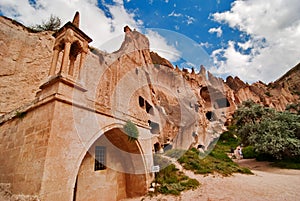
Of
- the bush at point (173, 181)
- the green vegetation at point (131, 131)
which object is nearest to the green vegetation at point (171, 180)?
the bush at point (173, 181)

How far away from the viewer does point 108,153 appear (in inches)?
Result: 310

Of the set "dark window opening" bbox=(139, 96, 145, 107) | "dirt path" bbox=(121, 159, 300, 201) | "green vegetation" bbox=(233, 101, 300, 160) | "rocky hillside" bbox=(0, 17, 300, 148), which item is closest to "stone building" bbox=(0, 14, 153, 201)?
"rocky hillside" bbox=(0, 17, 300, 148)

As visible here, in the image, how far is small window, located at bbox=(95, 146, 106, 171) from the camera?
7.34m

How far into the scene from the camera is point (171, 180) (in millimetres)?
8695

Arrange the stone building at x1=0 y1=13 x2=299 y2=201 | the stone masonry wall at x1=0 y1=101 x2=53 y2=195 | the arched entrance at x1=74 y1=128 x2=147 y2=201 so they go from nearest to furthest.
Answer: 1. the stone masonry wall at x1=0 y1=101 x2=53 y2=195
2. the stone building at x1=0 y1=13 x2=299 y2=201
3. the arched entrance at x1=74 y1=128 x2=147 y2=201

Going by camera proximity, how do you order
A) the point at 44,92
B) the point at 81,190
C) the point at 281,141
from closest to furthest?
the point at 44,92 → the point at 81,190 → the point at 281,141

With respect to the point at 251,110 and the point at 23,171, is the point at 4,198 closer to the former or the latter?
the point at 23,171

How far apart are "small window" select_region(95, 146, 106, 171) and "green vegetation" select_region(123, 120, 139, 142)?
1.36 metres

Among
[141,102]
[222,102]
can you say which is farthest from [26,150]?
[222,102]

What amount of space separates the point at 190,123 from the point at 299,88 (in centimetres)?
4961

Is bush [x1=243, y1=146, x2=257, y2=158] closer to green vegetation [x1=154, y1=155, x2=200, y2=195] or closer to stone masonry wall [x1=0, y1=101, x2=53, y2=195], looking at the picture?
green vegetation [x1=154, y1=155, x2=200, y2=195]

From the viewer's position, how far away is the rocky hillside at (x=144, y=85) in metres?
11.0

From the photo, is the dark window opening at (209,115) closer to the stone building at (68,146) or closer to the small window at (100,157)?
A: the stone building at (68,146)

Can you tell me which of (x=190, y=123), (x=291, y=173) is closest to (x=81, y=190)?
(x=291, y=173)
